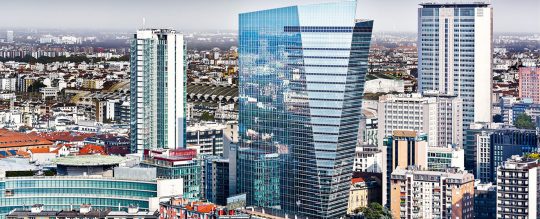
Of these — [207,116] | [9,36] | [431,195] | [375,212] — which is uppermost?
[9,36]

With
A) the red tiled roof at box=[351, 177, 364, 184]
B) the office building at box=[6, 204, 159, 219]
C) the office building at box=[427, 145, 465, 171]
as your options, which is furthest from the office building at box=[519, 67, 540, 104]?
the office building at box=[6, 204, 159, 219]

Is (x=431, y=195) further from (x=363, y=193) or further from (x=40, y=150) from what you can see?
(x=40, y=150)

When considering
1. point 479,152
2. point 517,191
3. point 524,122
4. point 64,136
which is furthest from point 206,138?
point 517,191

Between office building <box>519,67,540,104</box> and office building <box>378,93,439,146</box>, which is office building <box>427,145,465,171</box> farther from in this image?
office building <box>519,67,540,104</box>

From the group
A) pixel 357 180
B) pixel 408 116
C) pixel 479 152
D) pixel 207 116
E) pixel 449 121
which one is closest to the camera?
pixel 357 180

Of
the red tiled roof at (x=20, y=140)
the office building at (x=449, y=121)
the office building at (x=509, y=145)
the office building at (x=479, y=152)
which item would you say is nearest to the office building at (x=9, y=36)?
the red tiled roof at (x=20, y=140)

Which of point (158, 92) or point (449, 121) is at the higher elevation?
point (158, 92)
